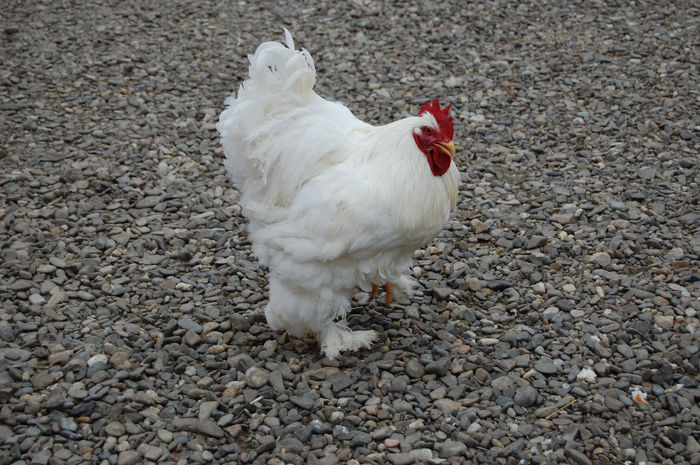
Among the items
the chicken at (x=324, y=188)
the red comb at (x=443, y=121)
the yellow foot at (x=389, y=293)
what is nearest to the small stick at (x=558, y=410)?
the chicken at (x=324, y=188)

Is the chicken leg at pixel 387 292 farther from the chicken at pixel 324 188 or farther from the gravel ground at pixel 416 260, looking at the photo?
the chicken at pixel 324 188

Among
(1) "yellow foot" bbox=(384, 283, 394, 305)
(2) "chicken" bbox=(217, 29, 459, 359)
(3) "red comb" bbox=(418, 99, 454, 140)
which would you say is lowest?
(1) "yellow foot" bbox=(384, 283, 394, 305)

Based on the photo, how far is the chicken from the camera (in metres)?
4.46

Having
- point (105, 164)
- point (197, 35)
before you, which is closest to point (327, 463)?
point (105, 164)

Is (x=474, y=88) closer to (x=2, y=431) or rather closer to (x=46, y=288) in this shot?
(x=46, y=288)

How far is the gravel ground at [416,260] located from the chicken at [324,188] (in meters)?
0.62

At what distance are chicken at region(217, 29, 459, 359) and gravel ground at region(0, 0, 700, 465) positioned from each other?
0.62 meters

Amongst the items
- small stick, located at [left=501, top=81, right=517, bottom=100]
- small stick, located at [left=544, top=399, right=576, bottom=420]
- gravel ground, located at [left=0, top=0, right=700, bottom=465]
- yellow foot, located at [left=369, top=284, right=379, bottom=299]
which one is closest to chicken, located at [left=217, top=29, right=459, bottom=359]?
yellow foot, located at [left=369, top=284, right=379, bottom=299]

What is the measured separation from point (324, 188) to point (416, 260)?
1779 mm

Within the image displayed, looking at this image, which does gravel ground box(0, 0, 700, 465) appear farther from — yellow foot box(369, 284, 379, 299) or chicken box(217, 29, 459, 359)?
chicken box(217, 29, 459, 359)

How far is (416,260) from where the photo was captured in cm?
609

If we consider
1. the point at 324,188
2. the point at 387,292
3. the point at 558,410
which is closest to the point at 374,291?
the point at 387,292

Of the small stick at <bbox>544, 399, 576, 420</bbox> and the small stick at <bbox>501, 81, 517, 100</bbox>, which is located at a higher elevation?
the small stick at <bbox>501, 81, 517, 100</bbox>

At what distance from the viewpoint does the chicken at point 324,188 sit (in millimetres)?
4457
